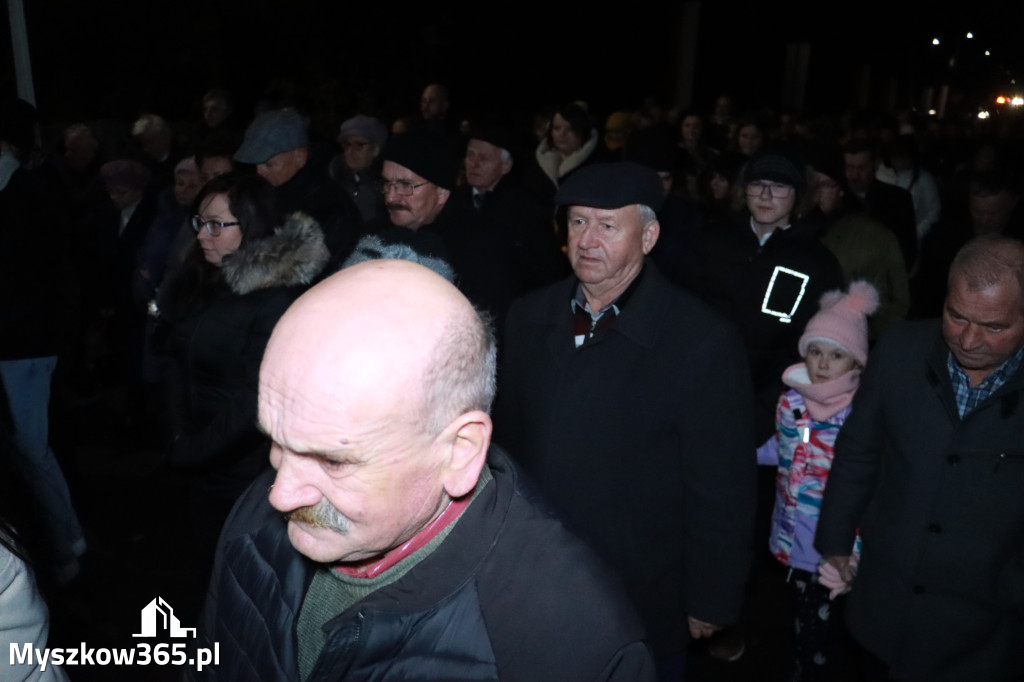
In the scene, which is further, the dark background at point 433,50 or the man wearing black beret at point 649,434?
the dark background at point 433,50

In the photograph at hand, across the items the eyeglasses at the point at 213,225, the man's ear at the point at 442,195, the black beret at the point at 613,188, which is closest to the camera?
the black beret at the point at 613,188

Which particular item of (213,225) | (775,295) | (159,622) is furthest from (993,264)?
(159,622)

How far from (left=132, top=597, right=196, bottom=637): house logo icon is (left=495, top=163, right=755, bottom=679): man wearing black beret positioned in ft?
7.12

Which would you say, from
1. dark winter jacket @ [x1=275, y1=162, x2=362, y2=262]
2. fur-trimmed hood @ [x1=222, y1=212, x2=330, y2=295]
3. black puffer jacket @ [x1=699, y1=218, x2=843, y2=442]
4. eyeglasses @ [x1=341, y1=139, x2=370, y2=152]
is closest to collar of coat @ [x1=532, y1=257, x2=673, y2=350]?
fur-trimmed hood @ [x1=222, y1=212, x2=330, y2=295]

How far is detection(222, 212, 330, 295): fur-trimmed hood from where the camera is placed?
316cm

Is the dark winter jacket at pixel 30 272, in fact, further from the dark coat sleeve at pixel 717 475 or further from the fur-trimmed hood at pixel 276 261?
the dark coat sleeve at pixel 717 475

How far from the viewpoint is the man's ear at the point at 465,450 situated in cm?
149

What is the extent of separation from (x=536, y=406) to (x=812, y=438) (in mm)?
1290

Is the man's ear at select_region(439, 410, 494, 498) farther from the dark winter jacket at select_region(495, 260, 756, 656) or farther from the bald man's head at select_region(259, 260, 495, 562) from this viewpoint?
the dark winter jacket at select_region(495, 260, 756, 656)

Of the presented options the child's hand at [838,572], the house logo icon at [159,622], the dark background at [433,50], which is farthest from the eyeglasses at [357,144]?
the child's hand at [838,572]

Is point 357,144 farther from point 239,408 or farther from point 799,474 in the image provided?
point 799,474

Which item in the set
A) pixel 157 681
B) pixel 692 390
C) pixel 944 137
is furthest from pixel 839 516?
pixel 944 137

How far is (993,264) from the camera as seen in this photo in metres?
2.52

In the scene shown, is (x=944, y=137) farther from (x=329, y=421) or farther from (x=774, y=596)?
(x=329, y=421)
